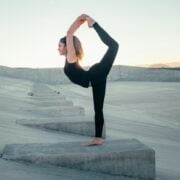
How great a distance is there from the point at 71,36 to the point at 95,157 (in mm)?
1342

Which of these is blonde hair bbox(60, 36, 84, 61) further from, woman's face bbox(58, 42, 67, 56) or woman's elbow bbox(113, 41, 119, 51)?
woman's elbow bbox(113, 41, 119, 51)

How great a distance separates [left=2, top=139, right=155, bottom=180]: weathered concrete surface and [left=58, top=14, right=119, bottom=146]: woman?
23.8 inches

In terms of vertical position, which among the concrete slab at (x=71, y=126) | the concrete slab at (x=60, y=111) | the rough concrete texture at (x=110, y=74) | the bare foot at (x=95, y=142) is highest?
the bare foot at (x=95, y=142)

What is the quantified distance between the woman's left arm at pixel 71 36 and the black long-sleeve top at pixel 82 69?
9cm

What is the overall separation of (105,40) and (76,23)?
37cm

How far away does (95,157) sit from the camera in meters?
3.79

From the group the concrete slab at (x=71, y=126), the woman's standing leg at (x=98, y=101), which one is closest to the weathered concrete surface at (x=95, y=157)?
the woman's standing leg at (x=98, y=101)

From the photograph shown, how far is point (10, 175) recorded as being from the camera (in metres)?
3.07

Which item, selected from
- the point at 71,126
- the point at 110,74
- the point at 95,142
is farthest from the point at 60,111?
the point at 110,74

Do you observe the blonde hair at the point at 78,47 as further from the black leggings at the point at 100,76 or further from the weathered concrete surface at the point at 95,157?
the weathered concrete surface at the point at 95,157

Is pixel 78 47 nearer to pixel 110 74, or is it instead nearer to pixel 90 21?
A: pixel 90 21

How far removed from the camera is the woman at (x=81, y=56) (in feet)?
12.8

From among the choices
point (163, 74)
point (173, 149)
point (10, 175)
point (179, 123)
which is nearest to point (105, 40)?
point (10, 175)

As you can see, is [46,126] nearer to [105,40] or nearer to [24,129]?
[24,129]
